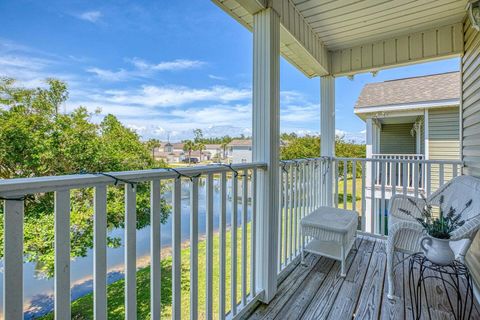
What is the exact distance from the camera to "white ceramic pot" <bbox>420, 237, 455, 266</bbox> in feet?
4.93

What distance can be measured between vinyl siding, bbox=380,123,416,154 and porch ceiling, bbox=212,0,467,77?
21.2ft

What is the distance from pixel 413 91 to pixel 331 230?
5.69m

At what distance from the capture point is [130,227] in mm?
1050

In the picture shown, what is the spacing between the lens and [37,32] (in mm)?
1101

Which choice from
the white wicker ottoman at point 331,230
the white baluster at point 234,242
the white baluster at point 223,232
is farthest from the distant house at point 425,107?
the white baluster at point 223,232

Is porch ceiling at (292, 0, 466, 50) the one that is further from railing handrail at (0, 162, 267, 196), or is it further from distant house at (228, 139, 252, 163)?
railing handrail at (0, 162, 267, 196)

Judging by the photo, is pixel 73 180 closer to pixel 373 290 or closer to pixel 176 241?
pixel 176 241

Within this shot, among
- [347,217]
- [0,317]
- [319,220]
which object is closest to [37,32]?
[0,317]

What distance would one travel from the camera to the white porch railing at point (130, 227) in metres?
0.72

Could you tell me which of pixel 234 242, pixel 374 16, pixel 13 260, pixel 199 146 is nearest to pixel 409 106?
pixel 374 16

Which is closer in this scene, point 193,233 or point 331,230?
point 193,233

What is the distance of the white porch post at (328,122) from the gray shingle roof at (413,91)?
3149 millimetres

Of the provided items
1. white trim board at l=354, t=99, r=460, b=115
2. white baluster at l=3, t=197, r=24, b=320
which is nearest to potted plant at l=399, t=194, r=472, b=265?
Result: white baluster at l=3, t=197, r=24, b=320

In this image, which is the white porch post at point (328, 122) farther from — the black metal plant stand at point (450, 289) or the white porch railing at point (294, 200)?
the black metal plant stand at point (450, 289)
